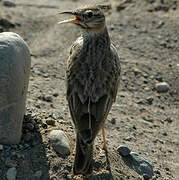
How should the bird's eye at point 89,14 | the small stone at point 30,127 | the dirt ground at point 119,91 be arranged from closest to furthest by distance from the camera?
the dirt ground at point 119,91 < the bird's eye at point 89,14 < the small stone at point 30,127

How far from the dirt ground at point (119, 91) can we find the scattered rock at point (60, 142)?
86mm

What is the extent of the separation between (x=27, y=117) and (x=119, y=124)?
2.06 metres

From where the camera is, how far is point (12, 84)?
6.32 metres

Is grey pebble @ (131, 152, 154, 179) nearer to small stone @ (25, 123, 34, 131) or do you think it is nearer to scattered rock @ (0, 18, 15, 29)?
small stone @ (25, 123, 34, 131)

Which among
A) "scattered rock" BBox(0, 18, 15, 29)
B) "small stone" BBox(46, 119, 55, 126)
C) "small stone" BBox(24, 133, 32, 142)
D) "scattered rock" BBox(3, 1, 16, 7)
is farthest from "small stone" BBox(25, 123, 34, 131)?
"scattered rock" BBox(3, 1, 16, 7)

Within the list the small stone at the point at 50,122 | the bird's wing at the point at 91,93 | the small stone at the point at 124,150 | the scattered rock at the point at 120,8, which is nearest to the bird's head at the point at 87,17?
the bird's wing at the point at 91,93

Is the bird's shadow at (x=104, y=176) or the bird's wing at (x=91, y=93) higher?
the bird's wing at (x=91, y=93)

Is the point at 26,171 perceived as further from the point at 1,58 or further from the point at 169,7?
the point at 169,7

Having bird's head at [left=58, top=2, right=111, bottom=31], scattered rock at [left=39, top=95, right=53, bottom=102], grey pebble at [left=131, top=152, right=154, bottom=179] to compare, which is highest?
bird's head at [left=58, top=2, right=111, bottom=31]

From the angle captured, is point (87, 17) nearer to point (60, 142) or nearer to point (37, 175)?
point (60, 142)

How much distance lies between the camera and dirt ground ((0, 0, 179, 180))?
6.69 metres

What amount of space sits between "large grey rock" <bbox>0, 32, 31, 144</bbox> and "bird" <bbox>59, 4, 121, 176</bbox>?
0.74 meters

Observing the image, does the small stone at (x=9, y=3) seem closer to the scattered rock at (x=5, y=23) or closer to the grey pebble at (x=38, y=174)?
the scattered rock at (x=5, y=23)

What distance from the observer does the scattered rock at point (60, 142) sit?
671 cm
